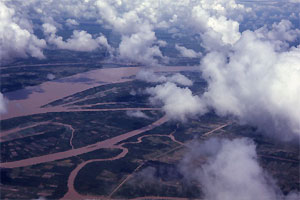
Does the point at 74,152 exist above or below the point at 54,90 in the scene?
below

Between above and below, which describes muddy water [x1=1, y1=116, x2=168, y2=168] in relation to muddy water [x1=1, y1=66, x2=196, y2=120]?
below

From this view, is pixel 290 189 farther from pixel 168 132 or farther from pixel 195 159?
pixel 168 132

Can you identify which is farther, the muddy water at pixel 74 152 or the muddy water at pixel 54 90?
the muddy water at pixel 54 90

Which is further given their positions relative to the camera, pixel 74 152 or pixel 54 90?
pixel 54 90

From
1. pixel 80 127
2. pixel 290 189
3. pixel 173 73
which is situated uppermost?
pixel 173 73

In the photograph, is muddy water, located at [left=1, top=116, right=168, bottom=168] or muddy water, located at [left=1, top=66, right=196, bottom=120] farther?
muddy water, located at [left=1, top=66, right=196, bottom=120]

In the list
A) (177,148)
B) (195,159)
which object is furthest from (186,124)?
(195,159)

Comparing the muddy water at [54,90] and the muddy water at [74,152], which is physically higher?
the muddy water at [54,90]

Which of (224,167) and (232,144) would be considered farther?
(232,144)
